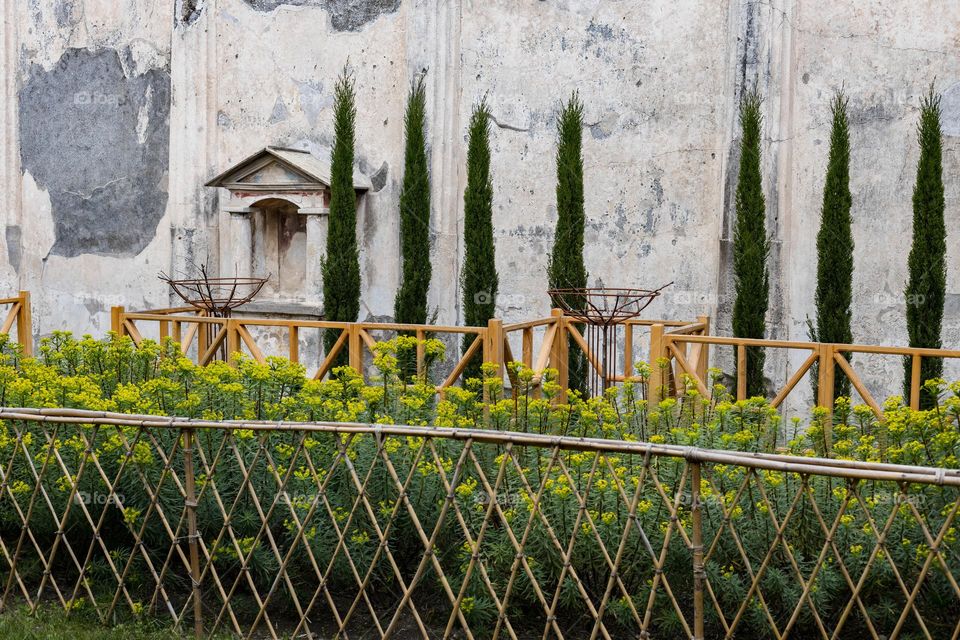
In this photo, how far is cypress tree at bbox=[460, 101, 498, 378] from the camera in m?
12.2

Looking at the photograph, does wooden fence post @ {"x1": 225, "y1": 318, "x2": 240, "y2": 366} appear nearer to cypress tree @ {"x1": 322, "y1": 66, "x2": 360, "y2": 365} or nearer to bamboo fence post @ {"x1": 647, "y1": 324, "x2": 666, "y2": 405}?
cypress tree @ {"x1": 322, "y1": 66, "x2": 360, "y2": 365}

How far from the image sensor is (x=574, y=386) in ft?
37.9

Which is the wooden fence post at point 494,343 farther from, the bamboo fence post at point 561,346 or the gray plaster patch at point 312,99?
the gray plaster patch at point 312,99

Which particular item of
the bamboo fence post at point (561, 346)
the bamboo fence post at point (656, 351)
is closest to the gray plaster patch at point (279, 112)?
the bamboo fence post at point (561, 346)

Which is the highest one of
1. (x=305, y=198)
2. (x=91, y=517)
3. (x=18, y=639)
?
(x=305, y=198)

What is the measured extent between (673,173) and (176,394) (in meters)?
6.95

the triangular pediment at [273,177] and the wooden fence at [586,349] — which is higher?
the triangular pediment at [273,177]

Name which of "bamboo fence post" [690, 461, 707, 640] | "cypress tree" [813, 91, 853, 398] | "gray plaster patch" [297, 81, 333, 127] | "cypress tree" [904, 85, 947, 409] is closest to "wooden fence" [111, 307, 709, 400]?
"cypress tree" [813, 91, 853, 398]

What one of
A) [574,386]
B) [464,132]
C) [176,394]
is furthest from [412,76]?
[176,394]

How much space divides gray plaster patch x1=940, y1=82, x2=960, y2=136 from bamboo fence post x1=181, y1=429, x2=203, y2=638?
8.35 m

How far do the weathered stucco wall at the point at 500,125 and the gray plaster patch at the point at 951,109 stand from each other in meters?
0.02

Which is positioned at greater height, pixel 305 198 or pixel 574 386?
pixel 305 198

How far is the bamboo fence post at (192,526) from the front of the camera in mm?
4965

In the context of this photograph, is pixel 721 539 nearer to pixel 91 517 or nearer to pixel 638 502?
pixel 638 502
